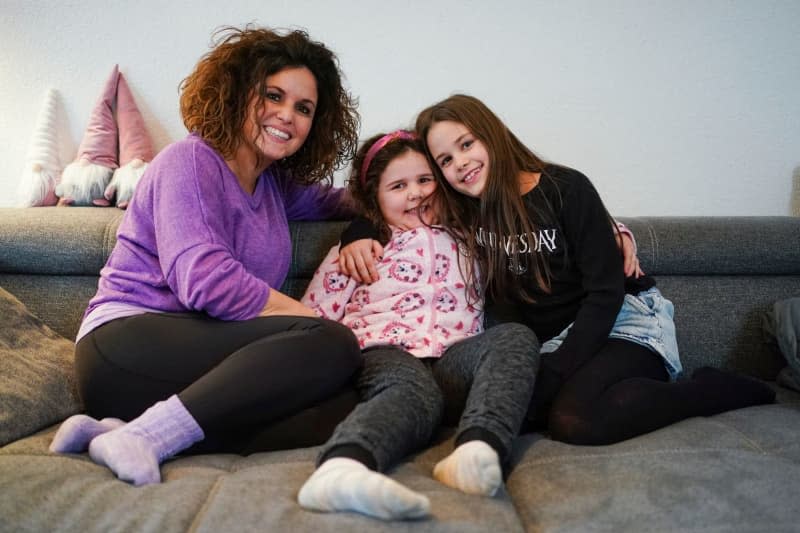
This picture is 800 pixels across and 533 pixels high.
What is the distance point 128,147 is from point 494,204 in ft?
3.74

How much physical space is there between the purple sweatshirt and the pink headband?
0.91 feet

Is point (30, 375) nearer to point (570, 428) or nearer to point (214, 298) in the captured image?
point (214, 298)

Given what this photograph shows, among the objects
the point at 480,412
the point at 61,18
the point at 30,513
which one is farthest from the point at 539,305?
the point at 61,18

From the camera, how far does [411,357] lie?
123cm

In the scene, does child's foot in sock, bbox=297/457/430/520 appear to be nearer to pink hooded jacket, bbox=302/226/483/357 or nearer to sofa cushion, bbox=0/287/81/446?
pink hooded jacket, bbox=302/226/483/357

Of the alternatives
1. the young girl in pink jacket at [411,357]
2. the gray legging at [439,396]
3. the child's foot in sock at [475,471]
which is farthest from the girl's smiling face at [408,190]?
the child's foot in sock at [475,471]

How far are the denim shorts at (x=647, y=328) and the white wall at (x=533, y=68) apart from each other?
632mm

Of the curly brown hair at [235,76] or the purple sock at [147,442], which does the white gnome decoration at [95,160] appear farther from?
the purple sock at [147,442]

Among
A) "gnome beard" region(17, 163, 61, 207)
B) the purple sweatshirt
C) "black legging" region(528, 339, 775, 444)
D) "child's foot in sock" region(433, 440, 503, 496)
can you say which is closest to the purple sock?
the purple sweatshirt

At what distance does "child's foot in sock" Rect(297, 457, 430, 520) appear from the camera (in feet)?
2.41

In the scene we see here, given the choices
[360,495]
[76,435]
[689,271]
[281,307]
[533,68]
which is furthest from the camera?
[533,68]

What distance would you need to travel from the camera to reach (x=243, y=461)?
1.04 metres

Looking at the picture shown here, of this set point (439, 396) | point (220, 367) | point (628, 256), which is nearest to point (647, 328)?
point (628, 256)

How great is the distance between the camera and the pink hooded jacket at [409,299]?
1.32 m
